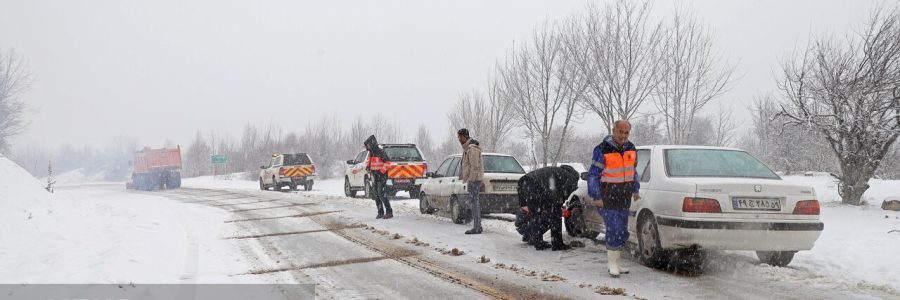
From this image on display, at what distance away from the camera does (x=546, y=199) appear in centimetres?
754

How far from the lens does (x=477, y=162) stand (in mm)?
9125

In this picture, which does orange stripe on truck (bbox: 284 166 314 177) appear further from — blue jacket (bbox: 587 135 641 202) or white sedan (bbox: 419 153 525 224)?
blue jacket (bbox: 587 135 641 202)

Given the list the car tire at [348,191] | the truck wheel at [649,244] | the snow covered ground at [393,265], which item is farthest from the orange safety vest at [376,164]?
the car tire at [348,191]

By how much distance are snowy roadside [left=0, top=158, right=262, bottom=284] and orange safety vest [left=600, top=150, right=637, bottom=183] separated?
3.61 m

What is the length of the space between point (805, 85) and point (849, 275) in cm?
789

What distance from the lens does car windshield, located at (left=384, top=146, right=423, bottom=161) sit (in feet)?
59.1

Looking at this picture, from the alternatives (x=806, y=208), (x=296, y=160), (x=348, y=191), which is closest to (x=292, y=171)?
(x=296, y=160)

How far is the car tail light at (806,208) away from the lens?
575 centimetres

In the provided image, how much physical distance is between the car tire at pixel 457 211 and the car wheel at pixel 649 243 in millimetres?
4514

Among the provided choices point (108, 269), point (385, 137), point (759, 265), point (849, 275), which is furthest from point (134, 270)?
point (385, 137)

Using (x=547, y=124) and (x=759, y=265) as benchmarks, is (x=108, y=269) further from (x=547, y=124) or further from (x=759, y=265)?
(x=547, y=124)

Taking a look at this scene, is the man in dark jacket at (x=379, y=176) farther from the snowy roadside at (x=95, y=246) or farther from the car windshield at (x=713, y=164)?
the car windshield at (x=713, y=164)

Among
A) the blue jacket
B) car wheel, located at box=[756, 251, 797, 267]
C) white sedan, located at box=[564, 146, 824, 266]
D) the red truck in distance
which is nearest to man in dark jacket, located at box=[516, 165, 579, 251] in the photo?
white sedan, located at box=[564, 146, 824, 266]

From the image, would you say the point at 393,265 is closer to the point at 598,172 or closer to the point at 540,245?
the point at 540,245
